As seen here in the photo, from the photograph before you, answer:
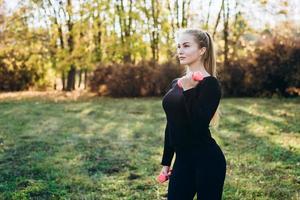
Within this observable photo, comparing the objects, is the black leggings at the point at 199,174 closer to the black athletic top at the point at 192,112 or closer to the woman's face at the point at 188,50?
the black athletic top at the point at 192,112

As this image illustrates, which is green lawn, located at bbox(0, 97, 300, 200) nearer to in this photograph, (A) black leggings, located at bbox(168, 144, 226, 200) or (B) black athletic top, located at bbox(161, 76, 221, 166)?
(A) black leggings, located at bbox(168, 144, 226, 200)

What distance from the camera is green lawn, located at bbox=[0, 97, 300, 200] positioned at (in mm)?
6469

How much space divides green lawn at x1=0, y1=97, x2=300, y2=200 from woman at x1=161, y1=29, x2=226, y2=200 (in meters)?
2.70

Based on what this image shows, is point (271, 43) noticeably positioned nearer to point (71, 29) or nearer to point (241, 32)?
point (241, 32)

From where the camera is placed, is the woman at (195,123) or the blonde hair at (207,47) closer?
the woman at (195,123)

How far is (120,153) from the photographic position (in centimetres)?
901

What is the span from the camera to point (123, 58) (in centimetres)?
2539

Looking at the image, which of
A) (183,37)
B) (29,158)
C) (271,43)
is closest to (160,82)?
(271,43)

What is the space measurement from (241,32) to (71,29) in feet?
32.6

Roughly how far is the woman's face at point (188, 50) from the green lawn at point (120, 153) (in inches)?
121

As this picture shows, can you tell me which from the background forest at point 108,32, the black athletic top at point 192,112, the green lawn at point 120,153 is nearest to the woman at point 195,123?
the black athletic top at point 192,112

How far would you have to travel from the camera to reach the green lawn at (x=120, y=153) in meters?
6.47

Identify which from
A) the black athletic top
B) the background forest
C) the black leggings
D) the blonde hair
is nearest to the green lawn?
the black leggings

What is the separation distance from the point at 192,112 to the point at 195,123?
3.5 inches
